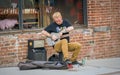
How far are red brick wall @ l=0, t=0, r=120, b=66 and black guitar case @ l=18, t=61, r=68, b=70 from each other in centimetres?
77

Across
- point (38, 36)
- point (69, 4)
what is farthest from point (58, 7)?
point (38, 36)

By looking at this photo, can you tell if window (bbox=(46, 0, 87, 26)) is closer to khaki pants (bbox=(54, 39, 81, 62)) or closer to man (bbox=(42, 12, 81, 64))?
man (bbox=(42, 12, 81, 64))

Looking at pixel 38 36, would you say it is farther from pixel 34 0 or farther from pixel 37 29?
pixel 34 0

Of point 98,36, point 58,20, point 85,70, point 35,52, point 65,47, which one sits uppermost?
point 58,20

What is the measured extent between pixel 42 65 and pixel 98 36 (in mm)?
2771

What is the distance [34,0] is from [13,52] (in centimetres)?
165

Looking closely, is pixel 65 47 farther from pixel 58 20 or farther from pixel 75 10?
pixel 75 10

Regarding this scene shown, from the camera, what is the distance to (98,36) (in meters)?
12.4

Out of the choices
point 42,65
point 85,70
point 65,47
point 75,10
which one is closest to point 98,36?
point 75,10

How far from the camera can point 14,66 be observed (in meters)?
10.9

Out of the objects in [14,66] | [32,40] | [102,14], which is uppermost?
[102,14]

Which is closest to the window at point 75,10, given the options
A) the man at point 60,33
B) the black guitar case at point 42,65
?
the man at point 60,33

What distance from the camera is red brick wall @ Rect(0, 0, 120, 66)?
11.1 m

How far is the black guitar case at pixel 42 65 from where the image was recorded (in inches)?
404
